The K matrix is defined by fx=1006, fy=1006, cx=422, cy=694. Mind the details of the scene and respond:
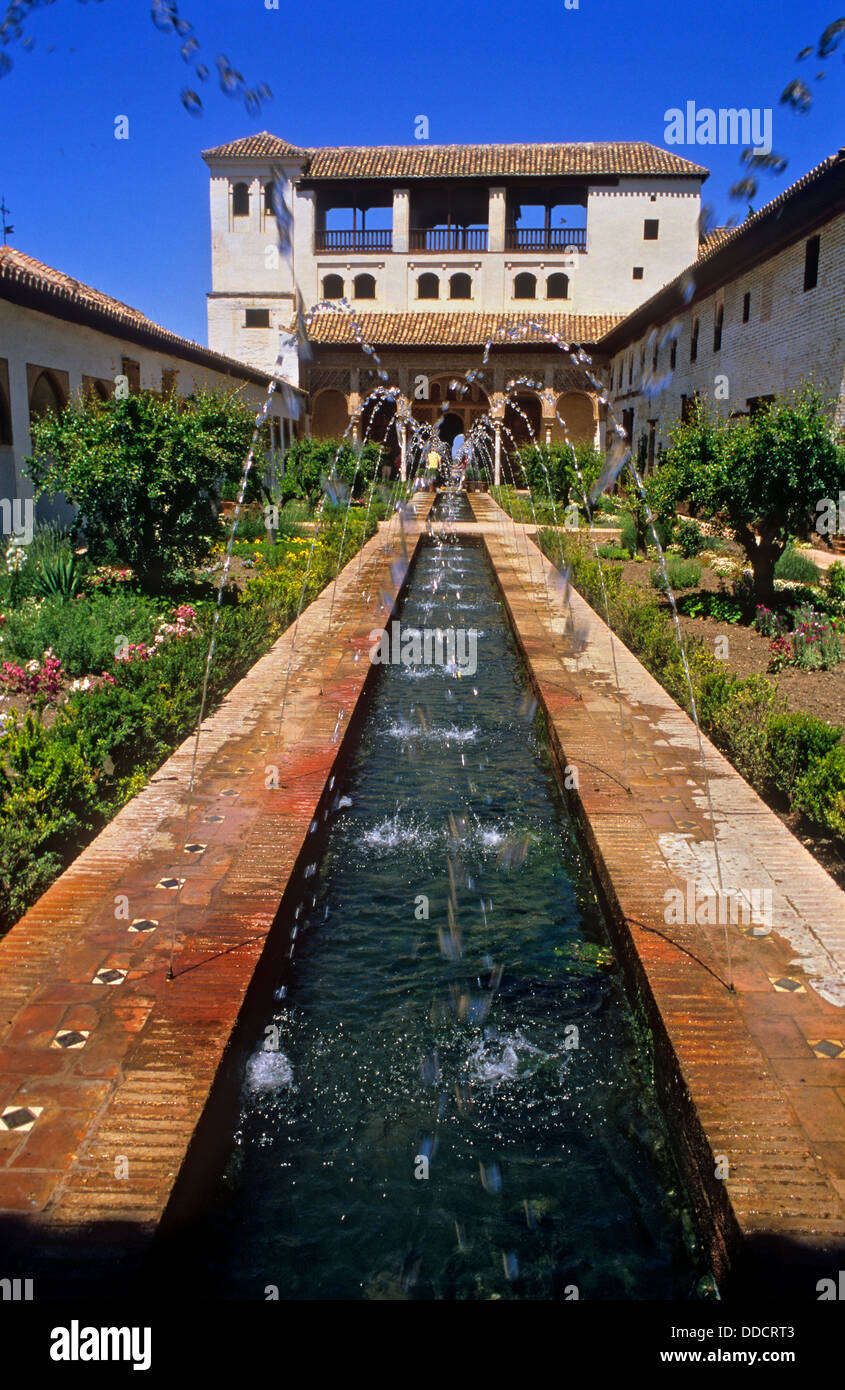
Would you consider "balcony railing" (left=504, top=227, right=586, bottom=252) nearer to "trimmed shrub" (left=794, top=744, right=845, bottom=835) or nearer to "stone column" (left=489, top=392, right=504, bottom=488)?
"stone column" (left=489, top=392, right=504, bottom=488)

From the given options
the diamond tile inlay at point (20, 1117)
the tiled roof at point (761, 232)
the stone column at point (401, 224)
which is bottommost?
the diamond tile inlay at point (20, 1117)

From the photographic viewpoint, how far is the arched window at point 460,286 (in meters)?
33.7

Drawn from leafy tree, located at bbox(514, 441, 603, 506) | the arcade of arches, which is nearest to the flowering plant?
leafy tree, located at bbox(514, 441, 603, 506)

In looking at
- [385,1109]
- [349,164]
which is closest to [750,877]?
[385,1109]

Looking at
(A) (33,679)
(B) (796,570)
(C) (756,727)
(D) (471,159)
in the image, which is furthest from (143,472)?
(D) (471,159)

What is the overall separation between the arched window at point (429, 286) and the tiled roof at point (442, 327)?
719 mm

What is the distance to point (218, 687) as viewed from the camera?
22.7 ft

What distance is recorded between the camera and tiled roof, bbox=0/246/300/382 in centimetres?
1097

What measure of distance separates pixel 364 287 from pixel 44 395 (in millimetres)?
22868

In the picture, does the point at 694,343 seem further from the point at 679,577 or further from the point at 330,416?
the point at 330,416

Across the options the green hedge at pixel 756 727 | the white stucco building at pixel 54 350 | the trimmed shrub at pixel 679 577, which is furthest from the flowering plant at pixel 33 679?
the trimmed shrub at pixel 679 577

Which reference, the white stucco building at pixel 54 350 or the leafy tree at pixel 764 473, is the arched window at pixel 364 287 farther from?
the leafy tree at pixel 764 473

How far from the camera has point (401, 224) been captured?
3328cm
